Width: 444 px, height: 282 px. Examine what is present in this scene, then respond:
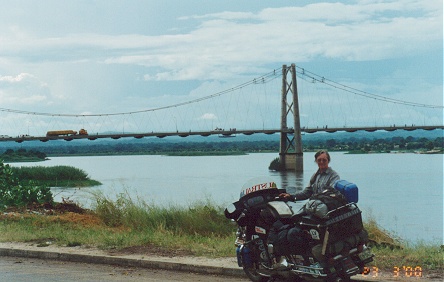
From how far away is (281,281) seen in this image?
26.6 ft

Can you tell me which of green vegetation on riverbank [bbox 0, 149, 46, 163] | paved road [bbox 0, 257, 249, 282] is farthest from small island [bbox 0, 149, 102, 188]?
paved road [bbox 0, 257, 249, 282]

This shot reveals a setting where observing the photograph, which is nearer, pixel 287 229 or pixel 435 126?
pixel 287 229

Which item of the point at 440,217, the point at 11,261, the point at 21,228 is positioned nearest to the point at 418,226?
the point at 440,217

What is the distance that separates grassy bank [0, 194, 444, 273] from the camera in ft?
30.8

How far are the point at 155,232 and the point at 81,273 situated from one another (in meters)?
3.25

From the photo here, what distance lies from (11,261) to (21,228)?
323 centimetres

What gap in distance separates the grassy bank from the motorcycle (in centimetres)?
146

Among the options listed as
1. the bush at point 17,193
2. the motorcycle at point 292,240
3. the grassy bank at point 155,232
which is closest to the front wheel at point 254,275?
the motorcycle at point 292,240

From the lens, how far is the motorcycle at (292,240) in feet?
23.2

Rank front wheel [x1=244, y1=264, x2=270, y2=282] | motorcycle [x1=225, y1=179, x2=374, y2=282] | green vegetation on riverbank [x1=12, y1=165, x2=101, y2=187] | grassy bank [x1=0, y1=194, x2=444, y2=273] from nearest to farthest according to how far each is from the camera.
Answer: motorcycle [x1=225, y1=179, x2=374, y2=282], front wheel [x1=244, y1=264, x2=270, y2=282], grassy bank [x1=0, y1=194, x2=444, y2=273], green vegetation on riverbank [x1=12, y1=165, x2=101, y2=187]

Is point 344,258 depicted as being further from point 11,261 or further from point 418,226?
point 418,226

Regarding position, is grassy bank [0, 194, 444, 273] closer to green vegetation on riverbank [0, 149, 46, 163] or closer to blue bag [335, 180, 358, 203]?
blue bag [335, 180, 358, 203]

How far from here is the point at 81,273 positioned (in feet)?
29.6

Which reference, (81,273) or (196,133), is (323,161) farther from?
(196,133)
